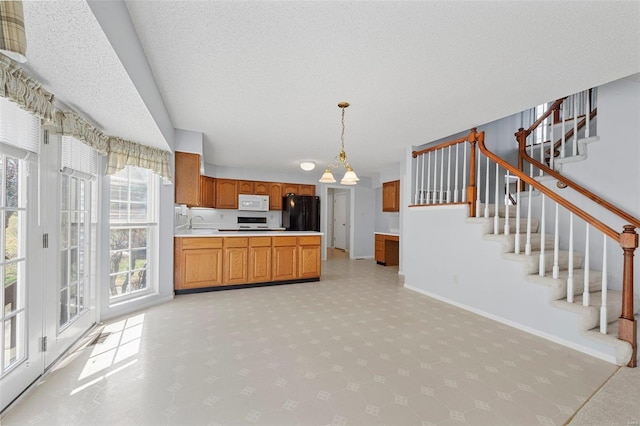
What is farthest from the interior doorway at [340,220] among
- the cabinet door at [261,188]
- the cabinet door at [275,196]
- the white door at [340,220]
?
the cabinet door at [261,188]

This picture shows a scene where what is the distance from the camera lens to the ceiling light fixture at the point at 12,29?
29.3 inches

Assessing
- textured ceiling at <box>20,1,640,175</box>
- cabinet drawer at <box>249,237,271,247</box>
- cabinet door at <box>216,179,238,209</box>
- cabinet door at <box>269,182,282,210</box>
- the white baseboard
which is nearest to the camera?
textured ceiling at <box>20,1,640,175</box>

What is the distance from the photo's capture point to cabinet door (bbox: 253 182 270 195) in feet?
23.7

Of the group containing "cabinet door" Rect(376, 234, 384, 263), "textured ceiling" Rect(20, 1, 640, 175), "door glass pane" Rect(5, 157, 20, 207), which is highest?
"textured ceiling" Rect(20, 1, 640, 175)

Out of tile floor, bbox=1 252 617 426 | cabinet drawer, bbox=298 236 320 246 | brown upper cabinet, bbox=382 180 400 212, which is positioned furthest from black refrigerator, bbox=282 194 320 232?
tile floor, bbox=1 252 617 426

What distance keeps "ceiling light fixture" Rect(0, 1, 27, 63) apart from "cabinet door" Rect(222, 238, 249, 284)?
377 cm

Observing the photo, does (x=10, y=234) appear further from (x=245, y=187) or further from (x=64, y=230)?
(x=245, y=187)

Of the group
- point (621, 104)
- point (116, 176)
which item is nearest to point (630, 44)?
point (621, 104)

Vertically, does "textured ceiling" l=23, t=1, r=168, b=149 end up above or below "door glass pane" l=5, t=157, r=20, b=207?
above

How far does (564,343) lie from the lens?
2.58 meters

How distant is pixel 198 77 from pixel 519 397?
3.38m

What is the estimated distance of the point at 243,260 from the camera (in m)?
4.52

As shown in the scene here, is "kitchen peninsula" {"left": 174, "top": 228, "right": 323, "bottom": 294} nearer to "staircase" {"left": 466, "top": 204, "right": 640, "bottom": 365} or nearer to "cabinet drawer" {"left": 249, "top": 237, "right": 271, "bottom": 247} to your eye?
"cabinet drawer" {"left": 249, "top": 237, "right": 271, "bottom": 247}

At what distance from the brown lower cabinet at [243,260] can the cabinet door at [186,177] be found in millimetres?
595
